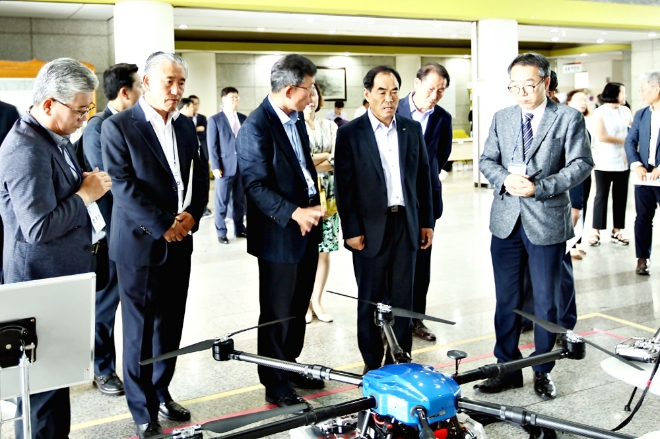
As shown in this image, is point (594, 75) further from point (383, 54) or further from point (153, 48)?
point (153, 48)

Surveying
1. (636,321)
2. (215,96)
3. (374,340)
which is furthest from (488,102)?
(374,340)

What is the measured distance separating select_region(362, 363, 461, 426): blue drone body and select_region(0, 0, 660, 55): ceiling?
9791mm

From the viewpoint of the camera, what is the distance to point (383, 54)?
20188mm

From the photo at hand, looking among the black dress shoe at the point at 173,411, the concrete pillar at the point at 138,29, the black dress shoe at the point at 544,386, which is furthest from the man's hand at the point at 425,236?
the concrete pillar at the point at 138,29

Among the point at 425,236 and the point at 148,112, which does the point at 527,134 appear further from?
the point at 148,112

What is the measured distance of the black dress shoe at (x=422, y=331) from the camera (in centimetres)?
466

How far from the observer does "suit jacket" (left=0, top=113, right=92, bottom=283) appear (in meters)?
2.66

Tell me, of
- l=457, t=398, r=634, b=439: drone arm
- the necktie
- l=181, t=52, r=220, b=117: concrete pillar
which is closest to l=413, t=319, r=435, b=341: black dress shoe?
the necktie

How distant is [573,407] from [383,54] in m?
17.6

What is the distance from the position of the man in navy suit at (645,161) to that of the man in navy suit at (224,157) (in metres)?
4.47

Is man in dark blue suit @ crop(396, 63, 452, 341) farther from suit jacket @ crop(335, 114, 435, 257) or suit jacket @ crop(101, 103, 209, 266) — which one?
suit jacket @ crop(101, 103, 209, 266)

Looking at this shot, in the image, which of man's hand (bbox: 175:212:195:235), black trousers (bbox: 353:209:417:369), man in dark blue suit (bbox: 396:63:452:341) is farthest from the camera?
man in dark blue suit (bbox: 396:63:452:341)

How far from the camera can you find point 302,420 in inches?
73.8

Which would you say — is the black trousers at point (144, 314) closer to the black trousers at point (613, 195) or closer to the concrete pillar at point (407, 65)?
the black trousers at point (613, 195)
